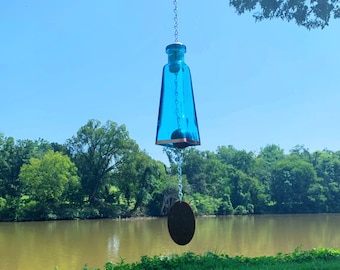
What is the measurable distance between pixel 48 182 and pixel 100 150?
5.47m

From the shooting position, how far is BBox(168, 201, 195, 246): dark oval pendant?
7.38 ft

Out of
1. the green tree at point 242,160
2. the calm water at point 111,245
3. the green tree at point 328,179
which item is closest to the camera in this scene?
the calm water at point 111,245

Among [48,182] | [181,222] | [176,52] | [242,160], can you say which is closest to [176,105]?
[176,52]

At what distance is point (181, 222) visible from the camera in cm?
228

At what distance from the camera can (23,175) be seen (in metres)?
28.8

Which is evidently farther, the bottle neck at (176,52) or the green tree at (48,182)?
the green tree at (48,182)

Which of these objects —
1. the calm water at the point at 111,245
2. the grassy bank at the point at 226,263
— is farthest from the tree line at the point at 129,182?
the grassy bank at the point at 226,263

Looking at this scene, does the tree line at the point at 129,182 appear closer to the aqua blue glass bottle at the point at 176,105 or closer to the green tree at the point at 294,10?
the green tree at the point at 294,10

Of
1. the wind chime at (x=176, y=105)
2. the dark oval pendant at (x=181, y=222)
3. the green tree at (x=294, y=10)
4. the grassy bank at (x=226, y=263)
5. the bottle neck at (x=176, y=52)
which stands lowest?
the grassy bank at (x=226, y=263)

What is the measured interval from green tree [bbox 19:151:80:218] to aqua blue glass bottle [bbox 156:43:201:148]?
28.0 m

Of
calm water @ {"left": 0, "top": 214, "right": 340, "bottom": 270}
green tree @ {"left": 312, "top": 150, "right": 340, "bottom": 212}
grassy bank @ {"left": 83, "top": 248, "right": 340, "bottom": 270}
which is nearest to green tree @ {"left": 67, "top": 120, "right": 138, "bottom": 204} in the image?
calm water @ {"left": 0, "top": 214, "right": 340, "bottom": 270}

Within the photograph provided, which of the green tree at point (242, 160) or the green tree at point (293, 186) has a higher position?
the green tree at point (242, 160)

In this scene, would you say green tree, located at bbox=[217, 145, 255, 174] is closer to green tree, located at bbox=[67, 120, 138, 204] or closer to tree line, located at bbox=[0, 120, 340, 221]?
tree line, located at bbox=[0, 120, 340, 221]

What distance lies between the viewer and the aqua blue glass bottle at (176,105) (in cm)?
195
